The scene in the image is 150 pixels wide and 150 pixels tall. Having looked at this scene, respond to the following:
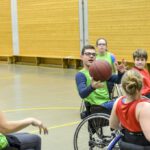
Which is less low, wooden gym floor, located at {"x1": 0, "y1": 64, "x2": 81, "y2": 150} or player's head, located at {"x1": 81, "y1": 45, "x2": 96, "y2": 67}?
player's head, located at {"x1": 81, "y1": 45, "x2": 96, "y2": 67}

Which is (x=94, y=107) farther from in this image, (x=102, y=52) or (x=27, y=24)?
(x=27, y=24)

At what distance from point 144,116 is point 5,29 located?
589 inches

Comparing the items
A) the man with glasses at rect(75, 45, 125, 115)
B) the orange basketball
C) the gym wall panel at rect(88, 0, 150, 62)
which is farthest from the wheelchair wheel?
the gym wall panel at rect(88, 0, 150, 62)

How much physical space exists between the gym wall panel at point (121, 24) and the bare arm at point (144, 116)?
29.4ft

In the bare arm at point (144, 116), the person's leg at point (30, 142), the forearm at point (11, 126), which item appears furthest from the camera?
the person's leg at point (30, 142)

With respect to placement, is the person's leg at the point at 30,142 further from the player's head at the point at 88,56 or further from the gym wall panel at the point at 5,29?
the gym wall panel at the point at 5,29

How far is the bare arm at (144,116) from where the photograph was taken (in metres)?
3.31

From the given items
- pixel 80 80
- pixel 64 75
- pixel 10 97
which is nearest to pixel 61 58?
pixel 64 75

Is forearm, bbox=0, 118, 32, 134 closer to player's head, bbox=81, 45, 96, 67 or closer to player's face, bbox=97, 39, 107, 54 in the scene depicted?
player's head, bbox=81, 45, 96, 67

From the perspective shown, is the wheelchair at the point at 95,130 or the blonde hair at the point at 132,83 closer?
the blonde hair at the point at 132,83

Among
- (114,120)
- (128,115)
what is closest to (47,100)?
(114,120)

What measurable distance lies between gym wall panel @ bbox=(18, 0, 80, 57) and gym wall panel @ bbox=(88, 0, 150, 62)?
0.90 metres

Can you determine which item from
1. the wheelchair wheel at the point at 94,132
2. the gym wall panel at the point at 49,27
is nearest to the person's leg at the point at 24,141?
the wheelchair wheel at the point at 94,132

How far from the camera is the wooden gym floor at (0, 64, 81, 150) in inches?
253
